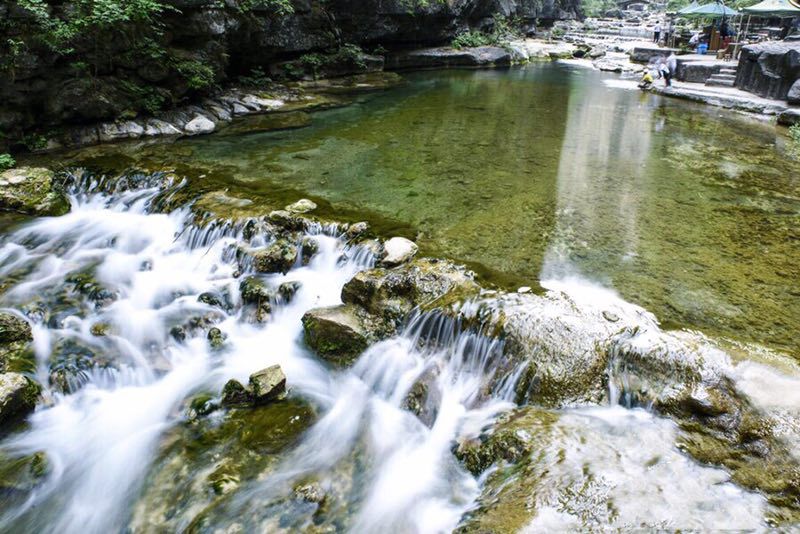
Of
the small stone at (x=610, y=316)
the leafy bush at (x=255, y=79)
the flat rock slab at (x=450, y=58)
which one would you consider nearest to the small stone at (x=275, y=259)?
the small stone at (x=610, y=316)

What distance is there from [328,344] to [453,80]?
17501mm

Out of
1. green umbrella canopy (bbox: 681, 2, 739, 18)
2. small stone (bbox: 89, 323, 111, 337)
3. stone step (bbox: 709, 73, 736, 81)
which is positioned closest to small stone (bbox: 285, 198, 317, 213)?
small stone (bbox: 89, 323, 111, 337)

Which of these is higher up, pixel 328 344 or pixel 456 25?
pixel 456 25

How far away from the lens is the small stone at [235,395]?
4.46 m

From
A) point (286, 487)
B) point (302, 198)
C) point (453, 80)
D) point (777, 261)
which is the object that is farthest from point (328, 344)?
point (453, 80)

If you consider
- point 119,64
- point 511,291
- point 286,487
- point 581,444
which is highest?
point 119,64

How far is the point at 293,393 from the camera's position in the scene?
4688mm

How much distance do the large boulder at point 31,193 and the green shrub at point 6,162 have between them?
46 centimetres

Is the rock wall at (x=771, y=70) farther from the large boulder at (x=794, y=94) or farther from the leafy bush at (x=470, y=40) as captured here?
the leafy bush at (x=470, y=40)

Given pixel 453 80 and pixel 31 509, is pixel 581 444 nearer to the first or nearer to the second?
pixel 31 509

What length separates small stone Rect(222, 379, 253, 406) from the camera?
14.6 ft

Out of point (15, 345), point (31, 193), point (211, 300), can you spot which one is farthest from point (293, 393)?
point (31, 193)

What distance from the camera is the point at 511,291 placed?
16.1 ft

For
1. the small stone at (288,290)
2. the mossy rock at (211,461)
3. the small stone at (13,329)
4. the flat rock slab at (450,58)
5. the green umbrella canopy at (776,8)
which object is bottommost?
the mossy rock at (211,461)
